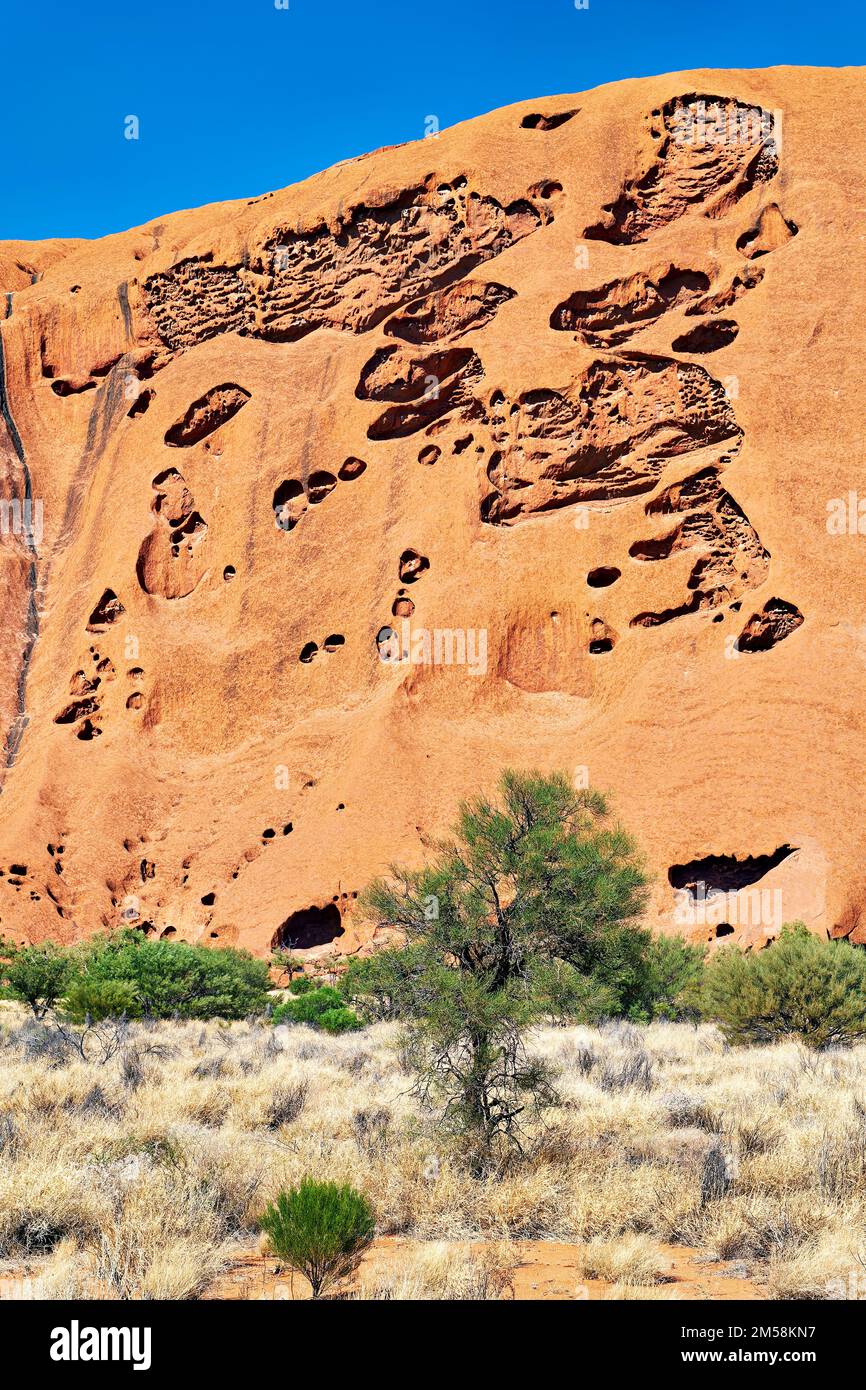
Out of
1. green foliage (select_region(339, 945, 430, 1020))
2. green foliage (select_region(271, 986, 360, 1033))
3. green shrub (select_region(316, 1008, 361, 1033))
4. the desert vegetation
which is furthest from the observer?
green foliage (select_region(271, 986, 360, 1033))

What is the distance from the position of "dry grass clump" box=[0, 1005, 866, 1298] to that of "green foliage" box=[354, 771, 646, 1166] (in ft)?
1.57

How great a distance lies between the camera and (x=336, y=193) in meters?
45.8

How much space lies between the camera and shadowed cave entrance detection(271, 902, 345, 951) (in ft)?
104

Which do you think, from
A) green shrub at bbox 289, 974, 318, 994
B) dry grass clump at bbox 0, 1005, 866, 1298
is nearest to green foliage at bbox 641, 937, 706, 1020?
dry grass clump at bbox 0, 1005, 866, 1298

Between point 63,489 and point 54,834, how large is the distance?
18635mm

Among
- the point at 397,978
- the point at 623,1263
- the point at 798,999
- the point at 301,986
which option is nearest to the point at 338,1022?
the point at 301,986

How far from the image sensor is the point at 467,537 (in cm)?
3738

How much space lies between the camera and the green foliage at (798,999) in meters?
16.0

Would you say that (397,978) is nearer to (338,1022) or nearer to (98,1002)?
(98,1002)

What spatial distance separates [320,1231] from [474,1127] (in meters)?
2.97

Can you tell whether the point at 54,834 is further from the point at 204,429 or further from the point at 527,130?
the point at 527,130

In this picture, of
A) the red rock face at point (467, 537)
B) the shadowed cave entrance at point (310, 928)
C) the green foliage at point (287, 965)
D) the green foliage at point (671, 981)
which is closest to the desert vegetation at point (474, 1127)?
the green foliage at point (671, 981)

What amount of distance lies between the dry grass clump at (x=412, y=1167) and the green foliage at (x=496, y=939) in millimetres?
480

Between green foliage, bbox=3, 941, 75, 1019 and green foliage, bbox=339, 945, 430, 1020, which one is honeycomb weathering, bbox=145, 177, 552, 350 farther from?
green foliage, bbox=339, 945, 430, 1020
